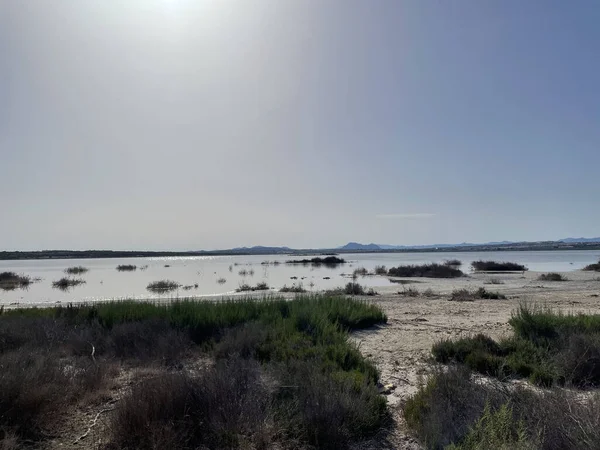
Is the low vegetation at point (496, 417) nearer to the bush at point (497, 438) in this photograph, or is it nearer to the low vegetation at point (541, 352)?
the bush at point (497, 438)

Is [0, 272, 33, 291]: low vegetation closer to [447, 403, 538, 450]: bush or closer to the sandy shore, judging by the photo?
the sandy shore

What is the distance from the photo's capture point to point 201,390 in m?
5.18

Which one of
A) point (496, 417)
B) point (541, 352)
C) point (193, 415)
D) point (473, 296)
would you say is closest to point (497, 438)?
point (496, 417)

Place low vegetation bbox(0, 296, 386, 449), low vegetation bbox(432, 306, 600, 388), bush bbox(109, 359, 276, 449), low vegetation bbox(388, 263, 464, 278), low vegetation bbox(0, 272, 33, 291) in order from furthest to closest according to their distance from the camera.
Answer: low vegetation bbox(388, 263, 464, 278) < low vegetation bbox(0, 272, 33, 291) < low vegetation bbox(432, 306, 600, 388) < low vegetation bbox(0, 296, 386, 449) < bush bbox(109, 359, 276, 449)

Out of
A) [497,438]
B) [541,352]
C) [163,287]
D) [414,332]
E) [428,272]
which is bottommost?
[163,287]

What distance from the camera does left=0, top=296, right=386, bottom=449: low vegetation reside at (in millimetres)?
4676

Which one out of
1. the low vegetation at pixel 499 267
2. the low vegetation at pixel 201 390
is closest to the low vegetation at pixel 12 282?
the low vegetation at pixel 201 390

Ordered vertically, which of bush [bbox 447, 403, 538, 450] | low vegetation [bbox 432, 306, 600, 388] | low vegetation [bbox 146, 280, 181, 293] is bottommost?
low vegetation [bbox 146, 280, 181, 293]

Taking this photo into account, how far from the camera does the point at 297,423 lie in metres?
4.90

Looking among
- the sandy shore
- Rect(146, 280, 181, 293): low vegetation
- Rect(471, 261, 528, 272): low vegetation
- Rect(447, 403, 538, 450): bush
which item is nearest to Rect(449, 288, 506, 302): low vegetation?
the sandy shore

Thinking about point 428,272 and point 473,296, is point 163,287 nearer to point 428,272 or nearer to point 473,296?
point 473,296

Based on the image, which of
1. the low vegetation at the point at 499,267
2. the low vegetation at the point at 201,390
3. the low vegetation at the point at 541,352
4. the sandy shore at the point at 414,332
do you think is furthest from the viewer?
the low vegetation at the point at 499,267

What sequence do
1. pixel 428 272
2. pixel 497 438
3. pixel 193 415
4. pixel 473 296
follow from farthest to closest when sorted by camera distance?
1. pixel 428 272
2. pixel 473 296
3. pixel 193 415
4. pixel 497 438

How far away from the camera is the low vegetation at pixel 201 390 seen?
4676mm
